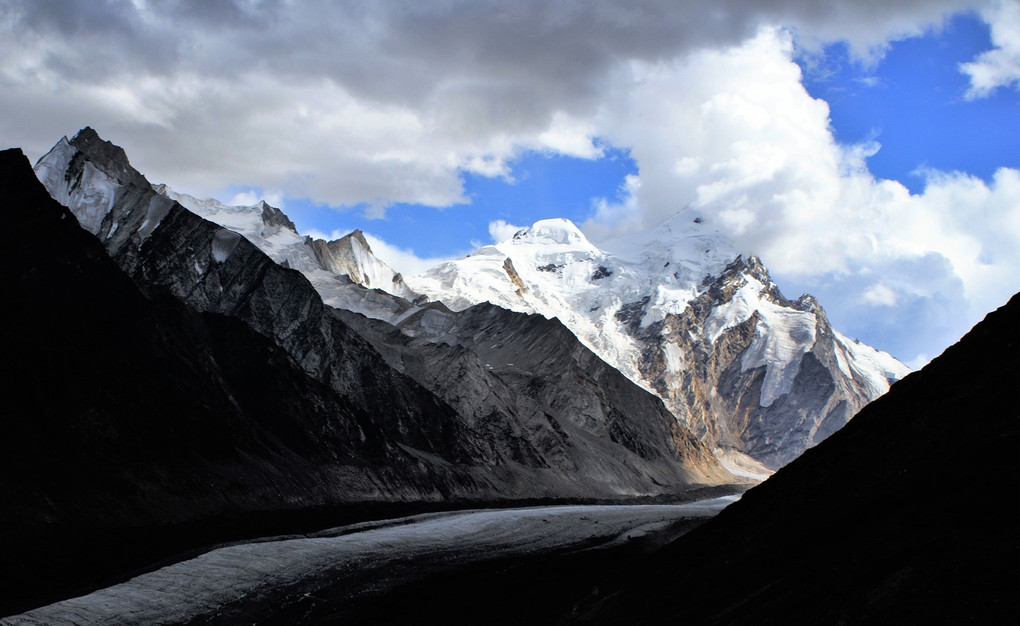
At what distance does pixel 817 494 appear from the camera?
38.0 m

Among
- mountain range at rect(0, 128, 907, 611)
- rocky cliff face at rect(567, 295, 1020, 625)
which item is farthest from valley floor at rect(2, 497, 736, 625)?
rocky cliff face at rect(567, 295, 1020, 625)

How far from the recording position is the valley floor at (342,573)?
150 ft

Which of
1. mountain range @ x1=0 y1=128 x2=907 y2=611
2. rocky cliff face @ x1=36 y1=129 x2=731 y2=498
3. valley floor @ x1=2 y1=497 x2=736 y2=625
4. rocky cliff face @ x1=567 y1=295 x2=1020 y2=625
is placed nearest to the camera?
rocky cliff face @ x1=567 y1=295 x2=1020 y2=625

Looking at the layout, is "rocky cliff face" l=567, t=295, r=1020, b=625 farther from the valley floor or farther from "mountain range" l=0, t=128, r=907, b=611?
"mountain range" l=0, t=128, r=907, b=611

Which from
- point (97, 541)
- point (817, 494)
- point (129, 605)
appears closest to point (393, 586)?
point (129, 605)

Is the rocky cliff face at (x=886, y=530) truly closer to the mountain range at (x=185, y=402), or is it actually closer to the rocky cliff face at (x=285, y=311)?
the mountain range at (x=185, y=402)

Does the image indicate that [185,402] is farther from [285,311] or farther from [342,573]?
[285,311]

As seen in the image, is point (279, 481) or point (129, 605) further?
point (279, 481)

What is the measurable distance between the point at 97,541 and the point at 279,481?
3672 centimetres

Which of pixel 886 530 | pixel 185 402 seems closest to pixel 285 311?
pixel 185 402

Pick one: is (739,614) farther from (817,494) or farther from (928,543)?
(817,494)

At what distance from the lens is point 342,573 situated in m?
59.4

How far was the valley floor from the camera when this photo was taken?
150 feet

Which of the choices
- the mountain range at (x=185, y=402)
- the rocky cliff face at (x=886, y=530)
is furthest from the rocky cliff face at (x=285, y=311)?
the rocky cliff face at (x=886, y=530)
